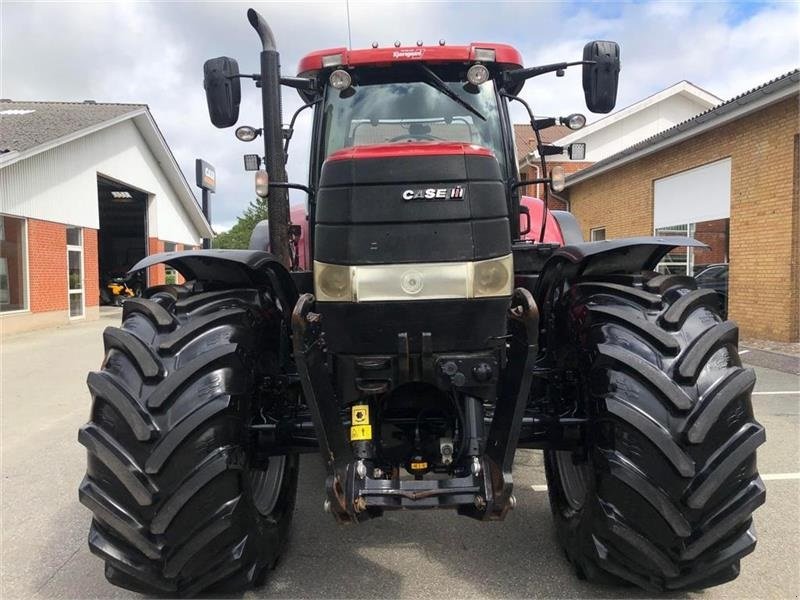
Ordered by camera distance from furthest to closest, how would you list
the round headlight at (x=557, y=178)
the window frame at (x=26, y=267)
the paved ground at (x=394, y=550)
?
the window frame at (x=26, y=267)
the round headlight at (x=557, y=178)
the paved ground at (x=394, y=550)

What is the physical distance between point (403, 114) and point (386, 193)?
3.93 feet

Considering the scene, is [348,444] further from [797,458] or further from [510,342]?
[797,458]

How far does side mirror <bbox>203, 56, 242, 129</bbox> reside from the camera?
10.6ft

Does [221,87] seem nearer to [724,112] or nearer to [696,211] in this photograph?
[724,112]

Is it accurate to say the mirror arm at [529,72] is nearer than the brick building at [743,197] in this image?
Yes

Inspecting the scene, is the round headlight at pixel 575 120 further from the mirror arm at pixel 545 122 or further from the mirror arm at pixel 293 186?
the mirror arm at pixel 293 186

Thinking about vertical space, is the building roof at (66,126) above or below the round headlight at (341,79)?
above

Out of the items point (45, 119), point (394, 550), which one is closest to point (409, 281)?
point (394, 550)

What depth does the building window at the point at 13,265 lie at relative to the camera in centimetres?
1312

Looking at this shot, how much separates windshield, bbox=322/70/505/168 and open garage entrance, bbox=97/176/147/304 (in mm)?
19142

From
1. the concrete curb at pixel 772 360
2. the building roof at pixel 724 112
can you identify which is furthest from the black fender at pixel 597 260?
the building roof at pixel 724 112

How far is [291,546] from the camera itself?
314 cm

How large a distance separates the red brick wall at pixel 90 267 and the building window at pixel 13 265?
2813mm

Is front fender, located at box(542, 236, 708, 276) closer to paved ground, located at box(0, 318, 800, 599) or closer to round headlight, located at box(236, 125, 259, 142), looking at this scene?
paved ground, located at box(0, 318, 800, 599)
